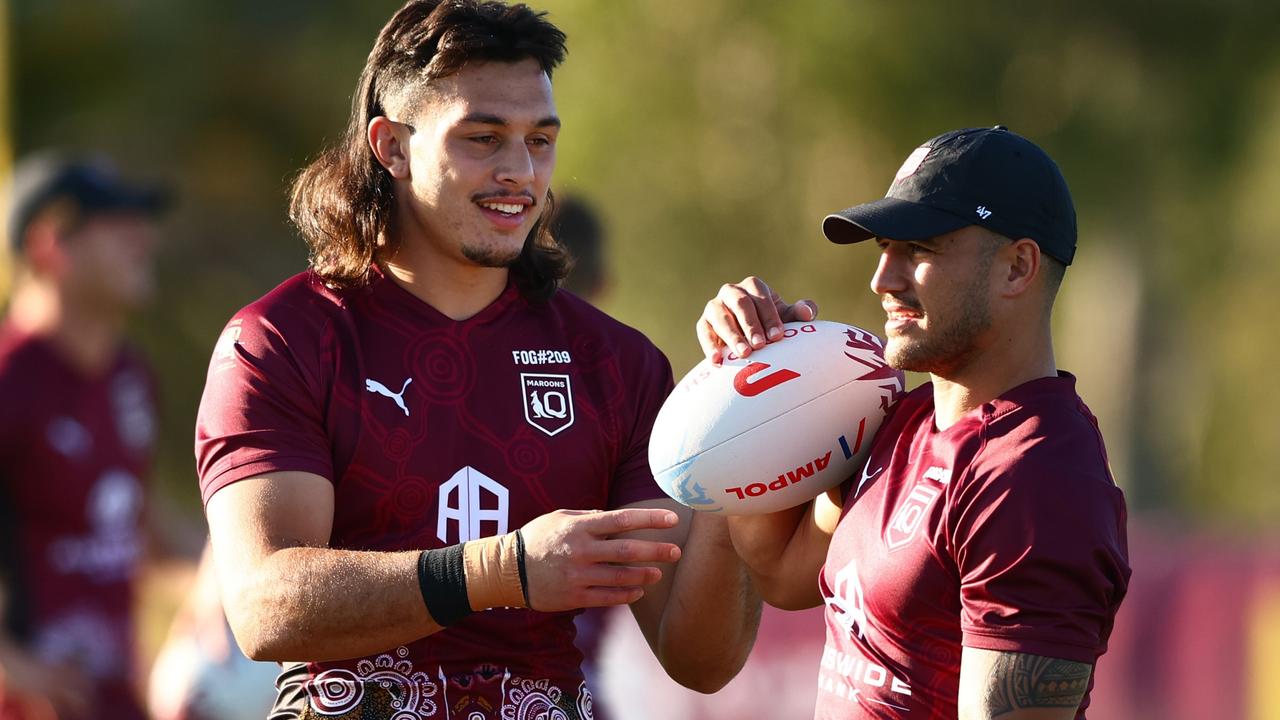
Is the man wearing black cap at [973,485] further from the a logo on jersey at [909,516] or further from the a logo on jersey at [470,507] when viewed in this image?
the a logo on jersey at [470,507]

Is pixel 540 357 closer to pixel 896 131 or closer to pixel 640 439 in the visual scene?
pixel 640 439

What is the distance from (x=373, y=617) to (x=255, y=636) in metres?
0.29

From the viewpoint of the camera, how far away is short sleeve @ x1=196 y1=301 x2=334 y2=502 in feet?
12.2

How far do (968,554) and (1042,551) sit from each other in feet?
0.56

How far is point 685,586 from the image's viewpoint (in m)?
4.25

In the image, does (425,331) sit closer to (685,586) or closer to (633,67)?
(685,586)

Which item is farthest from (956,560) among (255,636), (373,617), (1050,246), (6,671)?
(6,671)

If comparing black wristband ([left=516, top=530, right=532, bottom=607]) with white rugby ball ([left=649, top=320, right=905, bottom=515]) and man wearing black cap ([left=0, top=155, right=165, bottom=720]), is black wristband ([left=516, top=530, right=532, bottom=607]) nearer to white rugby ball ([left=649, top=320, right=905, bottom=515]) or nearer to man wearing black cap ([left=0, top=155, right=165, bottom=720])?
white rugby ball ([left=649, top=320, right=905, bottom=515])

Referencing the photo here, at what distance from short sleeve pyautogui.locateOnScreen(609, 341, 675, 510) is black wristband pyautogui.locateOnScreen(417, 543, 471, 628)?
698mm

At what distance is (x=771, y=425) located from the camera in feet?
12.9

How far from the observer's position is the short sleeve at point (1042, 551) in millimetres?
3322

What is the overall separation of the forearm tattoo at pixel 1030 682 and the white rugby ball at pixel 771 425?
787 mm

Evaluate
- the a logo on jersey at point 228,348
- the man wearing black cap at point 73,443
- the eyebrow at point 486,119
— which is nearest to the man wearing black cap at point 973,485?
the eyebrow at point 486,119

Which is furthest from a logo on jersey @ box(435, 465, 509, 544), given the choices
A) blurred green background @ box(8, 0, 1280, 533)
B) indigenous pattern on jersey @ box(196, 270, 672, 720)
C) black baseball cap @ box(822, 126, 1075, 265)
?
blurred green background @ box(8, 0, 1280, 533)
